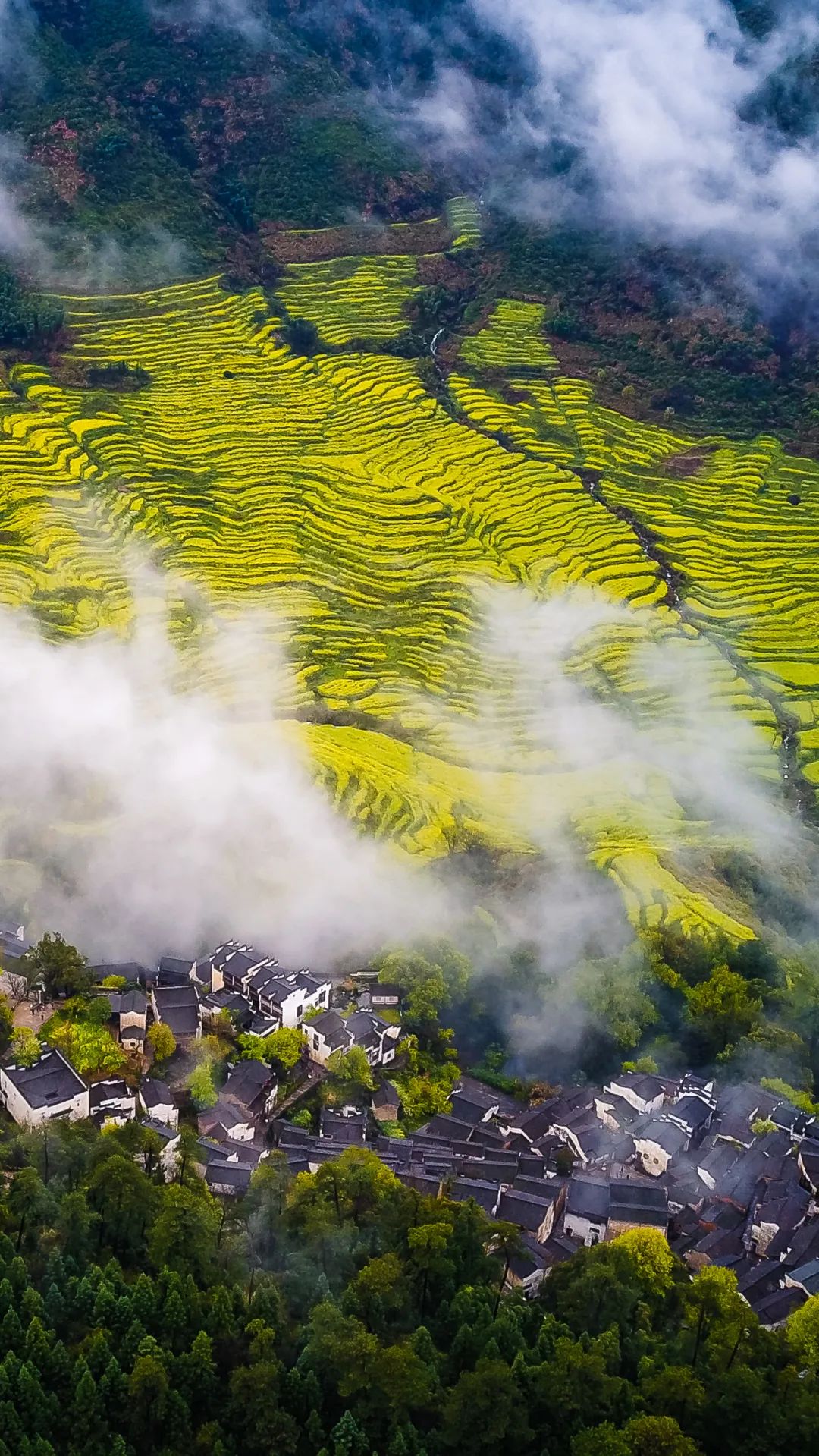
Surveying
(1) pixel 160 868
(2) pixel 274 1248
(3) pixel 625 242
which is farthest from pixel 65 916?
(3) pixel 625 242

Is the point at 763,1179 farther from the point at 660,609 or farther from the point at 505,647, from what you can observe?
the point at 660,609

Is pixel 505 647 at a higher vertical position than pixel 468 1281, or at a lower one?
lower

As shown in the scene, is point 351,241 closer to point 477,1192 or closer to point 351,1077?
point 351,1077

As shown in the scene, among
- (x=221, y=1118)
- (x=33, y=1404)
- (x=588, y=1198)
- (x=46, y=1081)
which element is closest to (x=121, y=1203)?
(x=33, y=1404)

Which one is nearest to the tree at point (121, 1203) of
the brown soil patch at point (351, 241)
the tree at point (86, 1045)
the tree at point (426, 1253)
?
the tree at point (426, 1253)

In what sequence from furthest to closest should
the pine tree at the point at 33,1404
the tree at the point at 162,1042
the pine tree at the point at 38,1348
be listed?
1. the tree at the point at 162,1042
2. the pine tree at the point at 38,1348
3. the pine tree at the point at 33,1404

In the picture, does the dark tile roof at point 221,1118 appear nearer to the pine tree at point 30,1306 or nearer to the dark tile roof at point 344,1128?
the dark tile roof at point 344,1128

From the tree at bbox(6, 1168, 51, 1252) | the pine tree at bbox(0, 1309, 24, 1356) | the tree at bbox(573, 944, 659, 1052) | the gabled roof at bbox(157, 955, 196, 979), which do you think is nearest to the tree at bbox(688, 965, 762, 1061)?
the tree at bbox(573, 944, 659, 1052)
